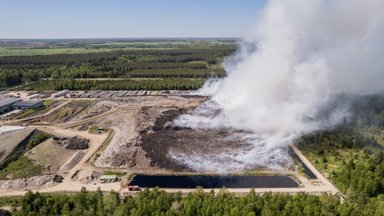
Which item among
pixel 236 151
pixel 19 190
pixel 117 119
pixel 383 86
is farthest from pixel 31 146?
pixel 383 86

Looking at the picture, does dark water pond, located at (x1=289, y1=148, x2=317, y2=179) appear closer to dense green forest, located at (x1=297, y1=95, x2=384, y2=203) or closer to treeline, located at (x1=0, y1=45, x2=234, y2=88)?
dense green forest, located at (x1=297, y1=95, x2=384, y2=203)

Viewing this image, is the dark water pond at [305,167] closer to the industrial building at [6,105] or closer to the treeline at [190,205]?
the treeline at [190,205]

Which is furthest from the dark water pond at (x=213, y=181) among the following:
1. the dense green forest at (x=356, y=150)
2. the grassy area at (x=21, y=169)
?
the grassy area at (x=21, y=169)

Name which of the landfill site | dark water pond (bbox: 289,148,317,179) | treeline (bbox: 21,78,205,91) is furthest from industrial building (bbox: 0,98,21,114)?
dark water pond (bbox: 289,148,317,179)

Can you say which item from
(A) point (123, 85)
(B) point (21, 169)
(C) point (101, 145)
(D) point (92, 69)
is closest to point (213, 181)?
(C) point (101, 145)

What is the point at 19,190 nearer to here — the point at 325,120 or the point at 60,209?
the point at 60,209

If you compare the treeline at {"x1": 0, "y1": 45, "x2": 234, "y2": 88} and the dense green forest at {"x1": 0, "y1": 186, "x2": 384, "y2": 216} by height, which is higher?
the treeline at {"x1": 0, "y1": 45, "x2": 234, "y2": 88}
